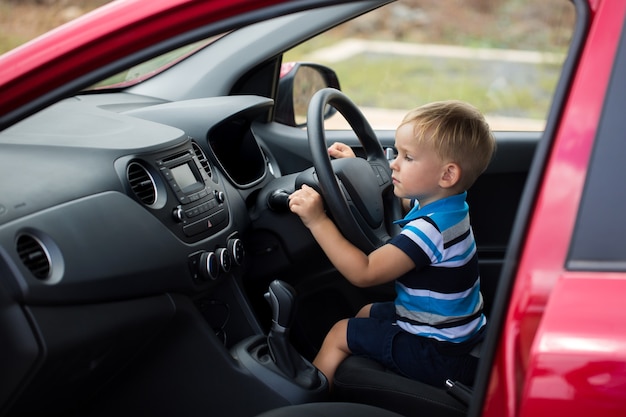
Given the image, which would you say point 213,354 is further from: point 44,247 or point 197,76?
point 197,76

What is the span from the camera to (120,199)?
1925 mm

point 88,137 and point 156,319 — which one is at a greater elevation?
point 88,137

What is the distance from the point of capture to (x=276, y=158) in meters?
2.88

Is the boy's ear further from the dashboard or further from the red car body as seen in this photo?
the red car body

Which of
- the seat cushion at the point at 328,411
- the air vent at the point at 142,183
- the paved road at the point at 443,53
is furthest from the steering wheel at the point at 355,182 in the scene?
the paved road at the point at 443,53

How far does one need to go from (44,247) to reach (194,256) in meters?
0.48

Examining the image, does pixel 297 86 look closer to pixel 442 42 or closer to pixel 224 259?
pixel 224 259

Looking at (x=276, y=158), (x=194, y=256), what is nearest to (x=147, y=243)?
(x=194, y=256)

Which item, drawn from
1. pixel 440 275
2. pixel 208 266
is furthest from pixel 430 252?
pixel 208 266

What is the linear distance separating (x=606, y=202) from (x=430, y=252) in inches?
36.0

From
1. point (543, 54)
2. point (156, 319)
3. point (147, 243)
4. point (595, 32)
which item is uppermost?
point (595, 32)

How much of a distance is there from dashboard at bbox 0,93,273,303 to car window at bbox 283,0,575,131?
397 centimetres

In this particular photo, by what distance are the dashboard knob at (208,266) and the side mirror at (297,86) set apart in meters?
0.95

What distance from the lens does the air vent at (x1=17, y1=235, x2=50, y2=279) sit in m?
1.68
